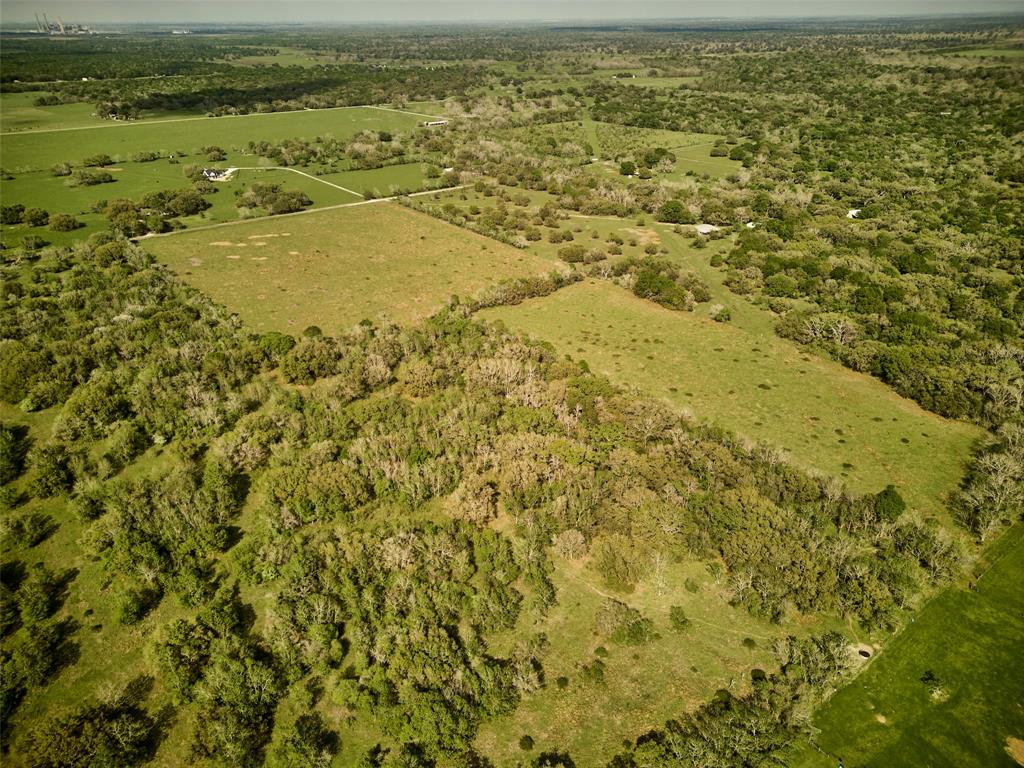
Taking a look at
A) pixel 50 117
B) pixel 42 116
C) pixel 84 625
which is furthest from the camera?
pixel 42 116

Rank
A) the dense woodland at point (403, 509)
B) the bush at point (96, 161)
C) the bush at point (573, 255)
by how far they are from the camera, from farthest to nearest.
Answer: the bush at point (96, 161) → the bush at point (573, 255) → the dense woodland at point (403, 509)

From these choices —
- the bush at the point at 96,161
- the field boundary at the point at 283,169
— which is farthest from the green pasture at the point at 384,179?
the bush at the point at 96,161

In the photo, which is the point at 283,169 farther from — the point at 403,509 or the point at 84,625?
the point at 84,625

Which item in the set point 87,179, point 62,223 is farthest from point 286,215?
point 87,179

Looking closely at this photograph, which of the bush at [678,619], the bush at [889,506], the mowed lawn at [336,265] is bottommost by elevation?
the bush at [678,619]

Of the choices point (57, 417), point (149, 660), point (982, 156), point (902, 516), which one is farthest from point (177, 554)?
point (982, 156)

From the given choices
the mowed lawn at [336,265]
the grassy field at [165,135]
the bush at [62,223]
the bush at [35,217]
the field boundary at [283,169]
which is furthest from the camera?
the grassy field at [165,135]

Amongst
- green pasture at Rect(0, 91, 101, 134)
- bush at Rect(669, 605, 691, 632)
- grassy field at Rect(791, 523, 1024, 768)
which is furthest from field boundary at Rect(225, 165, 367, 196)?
grassy field at Rect(791, 523, 1024, 768)

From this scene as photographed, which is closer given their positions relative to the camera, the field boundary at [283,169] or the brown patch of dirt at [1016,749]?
the brown patch of dirt at [1016,749]

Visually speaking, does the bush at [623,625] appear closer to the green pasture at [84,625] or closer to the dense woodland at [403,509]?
the dense woodland at [403,509]
